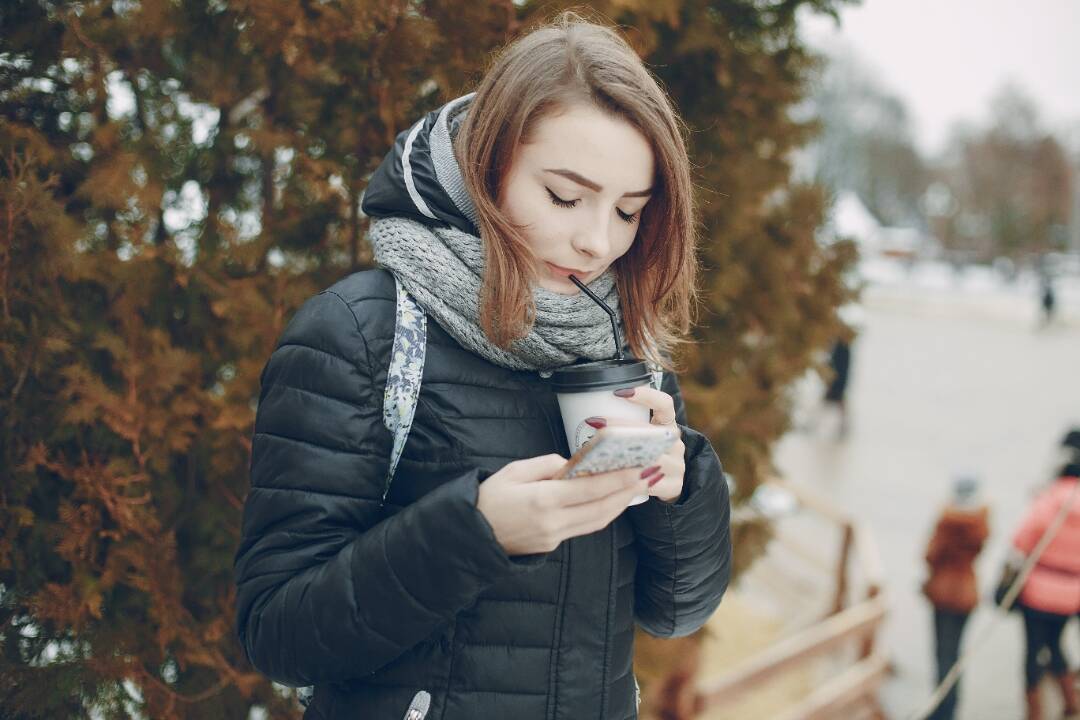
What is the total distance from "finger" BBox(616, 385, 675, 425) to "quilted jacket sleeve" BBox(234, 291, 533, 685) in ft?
0.80

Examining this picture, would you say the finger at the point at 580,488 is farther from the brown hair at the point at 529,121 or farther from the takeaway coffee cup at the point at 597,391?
the brown hair at the point at 529,121

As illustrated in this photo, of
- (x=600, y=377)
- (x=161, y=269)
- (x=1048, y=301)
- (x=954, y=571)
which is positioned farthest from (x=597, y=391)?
(x=1048, y=301)

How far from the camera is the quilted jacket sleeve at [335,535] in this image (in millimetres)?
1141

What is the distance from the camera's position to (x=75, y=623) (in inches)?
82.5

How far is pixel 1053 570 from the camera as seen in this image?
462cm

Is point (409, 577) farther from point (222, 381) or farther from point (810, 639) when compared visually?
point (810, 639)

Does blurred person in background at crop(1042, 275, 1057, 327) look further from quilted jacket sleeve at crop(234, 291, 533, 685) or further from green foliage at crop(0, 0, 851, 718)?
quilted jacket sleeve at crop(234, 291, 533, 685)

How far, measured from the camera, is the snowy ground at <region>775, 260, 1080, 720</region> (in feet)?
19.7

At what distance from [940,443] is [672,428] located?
38.3 feet

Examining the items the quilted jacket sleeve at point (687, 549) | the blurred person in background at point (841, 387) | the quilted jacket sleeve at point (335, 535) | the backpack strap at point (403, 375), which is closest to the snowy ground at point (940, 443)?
the blurred person in background at point (841, 387)

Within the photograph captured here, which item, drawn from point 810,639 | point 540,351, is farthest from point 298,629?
point 810,639

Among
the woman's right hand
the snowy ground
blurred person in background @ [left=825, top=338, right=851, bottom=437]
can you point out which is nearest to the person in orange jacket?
the snowy ground

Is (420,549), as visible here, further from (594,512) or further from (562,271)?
(562,271)

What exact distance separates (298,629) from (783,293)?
8.11ft
